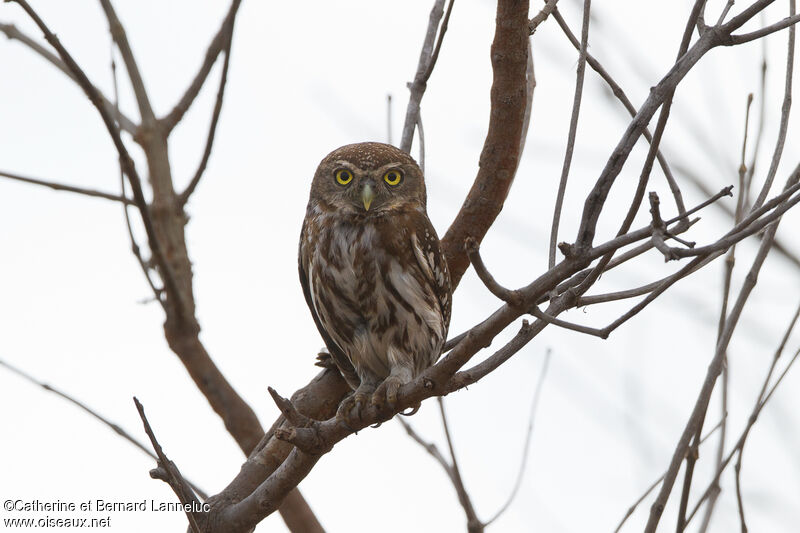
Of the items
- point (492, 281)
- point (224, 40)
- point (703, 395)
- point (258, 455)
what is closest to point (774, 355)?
point (703, 395)

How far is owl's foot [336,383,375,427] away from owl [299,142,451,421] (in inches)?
0.6

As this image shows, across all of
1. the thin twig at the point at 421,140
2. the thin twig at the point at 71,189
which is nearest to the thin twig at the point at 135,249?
the thin twig at the point at 71,189

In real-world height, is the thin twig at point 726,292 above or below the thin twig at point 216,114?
below

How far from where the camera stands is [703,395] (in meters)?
2.99

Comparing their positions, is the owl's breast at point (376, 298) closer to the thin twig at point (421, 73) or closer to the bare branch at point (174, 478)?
the thin twig at point (421, 73)

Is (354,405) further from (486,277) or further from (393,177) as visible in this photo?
(486,277)

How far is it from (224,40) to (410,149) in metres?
1.16

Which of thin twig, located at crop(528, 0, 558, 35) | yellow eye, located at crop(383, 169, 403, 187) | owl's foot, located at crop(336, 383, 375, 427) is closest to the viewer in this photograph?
thin twig, located at crop(528, 0, 558, 35)

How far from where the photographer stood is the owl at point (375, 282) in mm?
4293

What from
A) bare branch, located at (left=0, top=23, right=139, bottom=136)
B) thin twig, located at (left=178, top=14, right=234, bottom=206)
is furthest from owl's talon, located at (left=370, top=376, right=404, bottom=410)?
bare branch, located at (left=0, top=23, right=139, bottom=136)

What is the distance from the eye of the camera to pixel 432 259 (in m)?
4.37

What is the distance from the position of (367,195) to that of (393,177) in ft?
0.82

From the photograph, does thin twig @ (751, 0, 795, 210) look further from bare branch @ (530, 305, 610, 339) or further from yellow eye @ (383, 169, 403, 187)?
yellow eye @ (383, 169, 403, 187)

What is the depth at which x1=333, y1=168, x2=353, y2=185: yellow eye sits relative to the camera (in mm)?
4738
